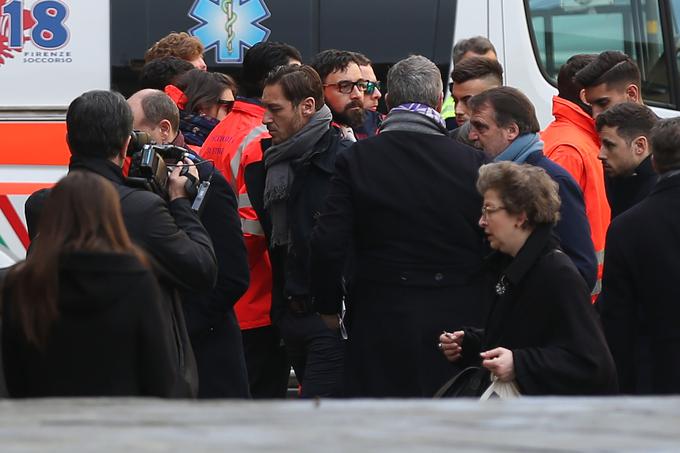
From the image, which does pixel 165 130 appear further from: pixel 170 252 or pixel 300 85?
pixel 170 252

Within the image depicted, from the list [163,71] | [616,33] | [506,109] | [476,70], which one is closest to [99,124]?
[506,109]

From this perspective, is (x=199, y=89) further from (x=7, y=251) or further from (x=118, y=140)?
(x=118, y=140)

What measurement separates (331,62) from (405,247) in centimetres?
182

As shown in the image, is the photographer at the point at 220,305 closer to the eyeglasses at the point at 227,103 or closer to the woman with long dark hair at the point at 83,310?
the woman with long dark hair at the point at 83,310

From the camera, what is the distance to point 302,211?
568 centimetres

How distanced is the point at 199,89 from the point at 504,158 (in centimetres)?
202

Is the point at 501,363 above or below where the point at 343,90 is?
below

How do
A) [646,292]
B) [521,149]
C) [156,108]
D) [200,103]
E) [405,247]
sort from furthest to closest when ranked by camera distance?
[200,103], [156,108], [521,149], [405,247], [646,292]

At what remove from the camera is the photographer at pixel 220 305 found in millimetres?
5051

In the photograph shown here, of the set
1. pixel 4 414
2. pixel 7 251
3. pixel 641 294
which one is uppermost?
pixel 4 414

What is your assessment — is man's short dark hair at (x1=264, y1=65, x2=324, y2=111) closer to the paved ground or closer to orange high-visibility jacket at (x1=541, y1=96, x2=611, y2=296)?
orange high-visibility jacket at (x1=541, y1=96, x2=611, y2=296)

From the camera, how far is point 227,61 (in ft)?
26.6

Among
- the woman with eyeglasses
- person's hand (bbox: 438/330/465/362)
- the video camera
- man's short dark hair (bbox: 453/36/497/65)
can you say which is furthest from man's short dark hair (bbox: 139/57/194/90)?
person's hand (bbox: 438/330/465/362)

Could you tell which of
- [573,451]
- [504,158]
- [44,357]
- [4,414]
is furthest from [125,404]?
[504,158]
